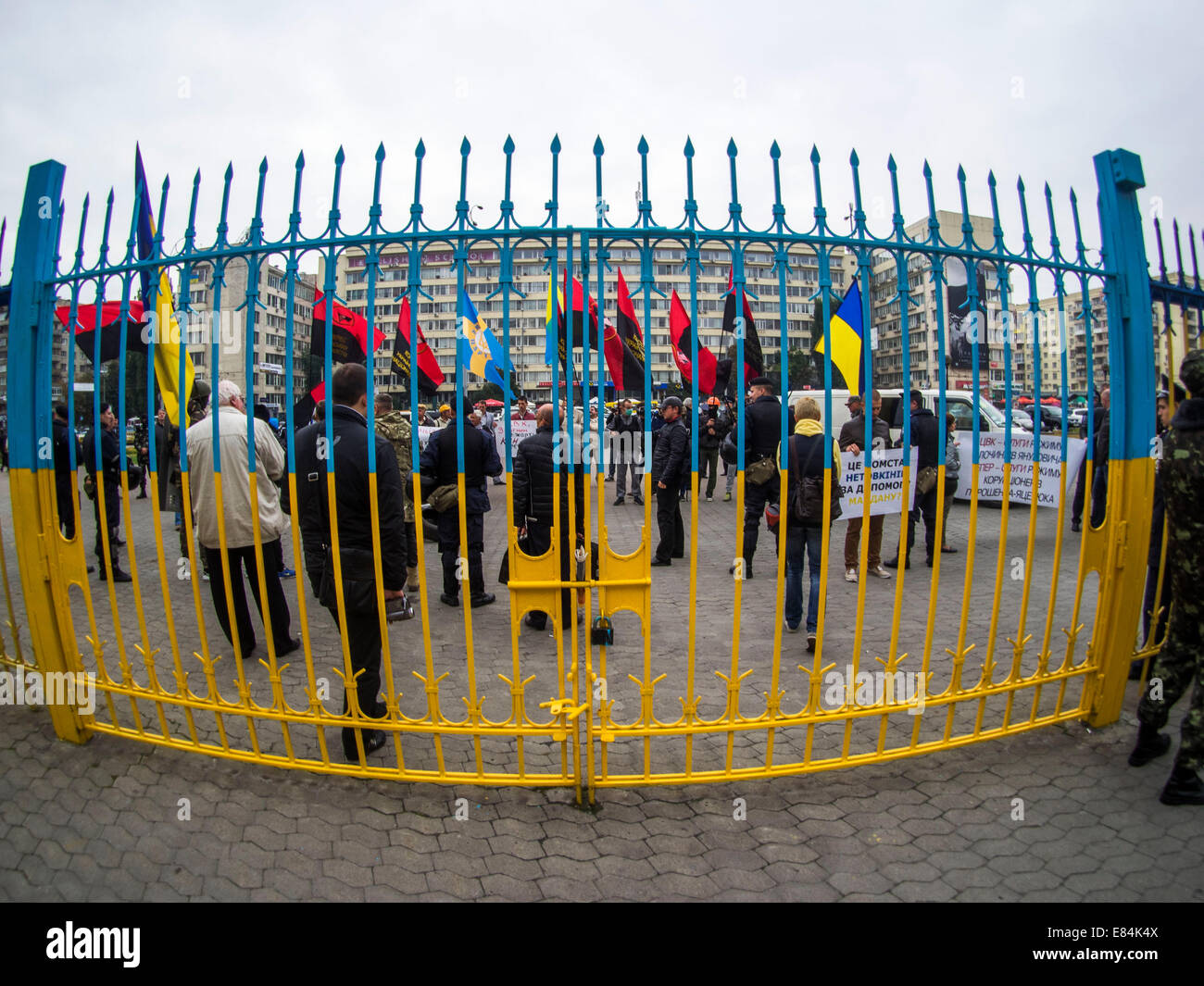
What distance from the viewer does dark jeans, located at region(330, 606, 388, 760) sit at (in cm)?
367

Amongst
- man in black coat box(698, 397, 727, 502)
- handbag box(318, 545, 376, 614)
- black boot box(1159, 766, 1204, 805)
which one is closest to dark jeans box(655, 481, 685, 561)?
man in black coat box(698, 397, 727, 502)

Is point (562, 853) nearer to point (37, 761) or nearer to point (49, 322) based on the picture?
point (37, 761)

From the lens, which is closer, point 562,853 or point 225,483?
point 562,853

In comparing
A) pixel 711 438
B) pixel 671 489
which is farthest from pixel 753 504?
pixel 711 438

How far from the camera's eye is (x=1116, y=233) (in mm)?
3748

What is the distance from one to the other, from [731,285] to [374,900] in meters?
2.80

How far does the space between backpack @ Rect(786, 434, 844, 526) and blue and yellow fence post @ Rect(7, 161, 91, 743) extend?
4.62 meters

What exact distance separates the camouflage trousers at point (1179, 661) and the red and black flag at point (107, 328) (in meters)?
5.04

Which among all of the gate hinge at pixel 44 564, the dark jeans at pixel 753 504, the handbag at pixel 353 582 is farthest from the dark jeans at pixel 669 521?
the gate hinge at pixel 44 564

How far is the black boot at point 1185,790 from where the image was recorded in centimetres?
327

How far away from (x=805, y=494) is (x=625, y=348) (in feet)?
8.00

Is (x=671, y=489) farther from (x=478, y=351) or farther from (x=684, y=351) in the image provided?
(x=478, y=351)

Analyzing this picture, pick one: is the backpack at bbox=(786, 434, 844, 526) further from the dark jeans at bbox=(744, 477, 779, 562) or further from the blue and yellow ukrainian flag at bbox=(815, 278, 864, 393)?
the blue and yellow ukrainian flag at bbox=(815, 278, 864, 393)
